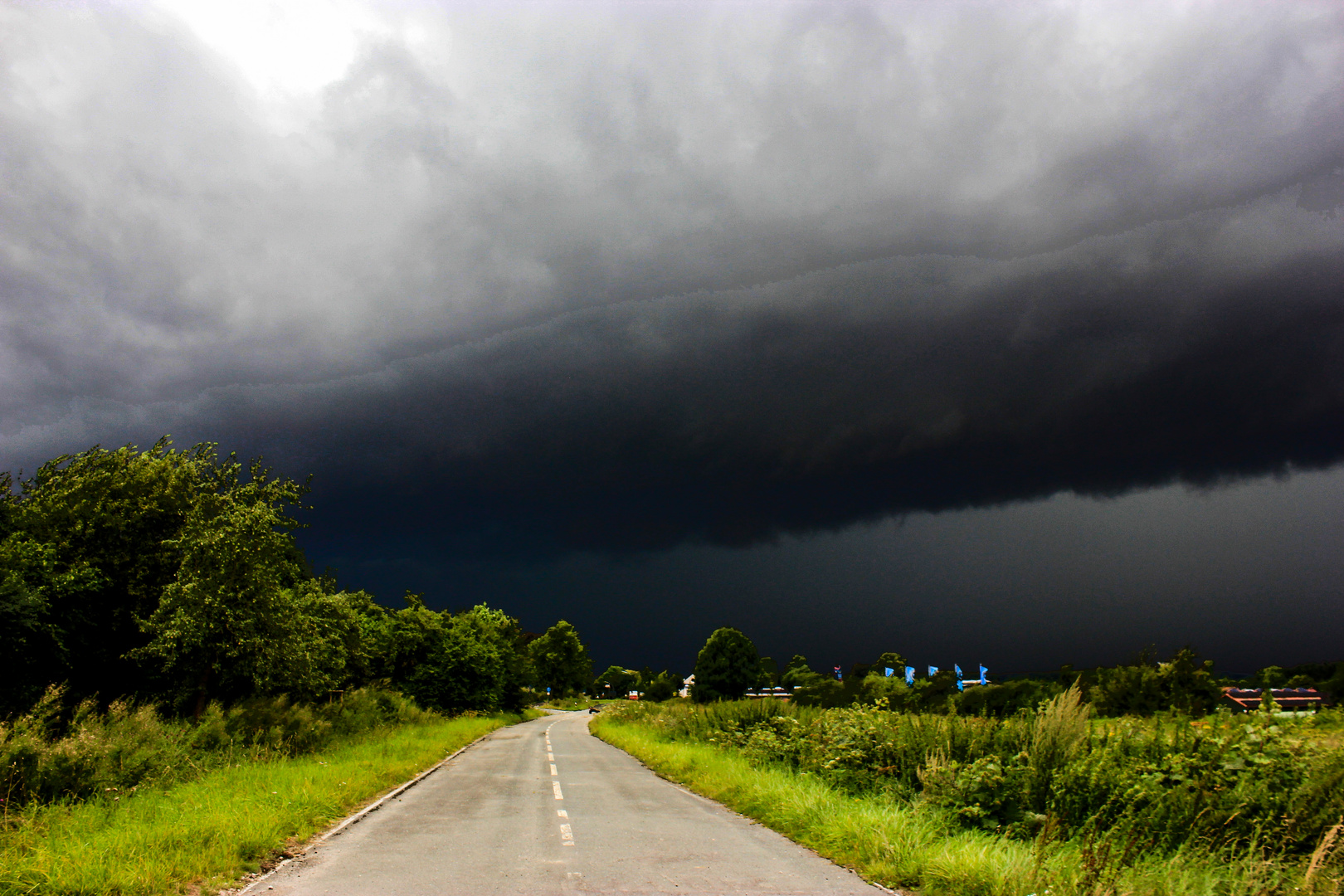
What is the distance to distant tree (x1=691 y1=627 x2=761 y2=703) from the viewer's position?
8406 cm

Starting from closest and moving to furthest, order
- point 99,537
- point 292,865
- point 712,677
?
1. point 292,865
2. point 99,537
3. point 712,677

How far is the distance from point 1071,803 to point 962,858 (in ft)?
8.34

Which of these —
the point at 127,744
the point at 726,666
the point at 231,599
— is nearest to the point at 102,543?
the point at 231,599

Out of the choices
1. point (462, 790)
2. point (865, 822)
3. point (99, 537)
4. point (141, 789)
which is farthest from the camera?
point (99, 537)

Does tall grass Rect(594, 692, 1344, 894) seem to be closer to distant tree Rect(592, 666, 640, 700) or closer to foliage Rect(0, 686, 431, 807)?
foliage Rect(0, 686, 431, 807)

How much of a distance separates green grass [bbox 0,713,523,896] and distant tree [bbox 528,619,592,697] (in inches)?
4006

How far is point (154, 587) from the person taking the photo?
24.6 meters

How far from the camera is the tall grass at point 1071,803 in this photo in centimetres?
676

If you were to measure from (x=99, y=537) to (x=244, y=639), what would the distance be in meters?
8.44

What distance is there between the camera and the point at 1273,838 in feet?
24.3

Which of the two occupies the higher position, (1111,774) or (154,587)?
(154,587)

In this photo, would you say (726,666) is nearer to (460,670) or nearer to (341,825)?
(460,670)

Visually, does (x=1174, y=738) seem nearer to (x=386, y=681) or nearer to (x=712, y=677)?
(x=386, y=681)

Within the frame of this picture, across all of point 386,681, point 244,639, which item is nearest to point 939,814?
point 244,639
